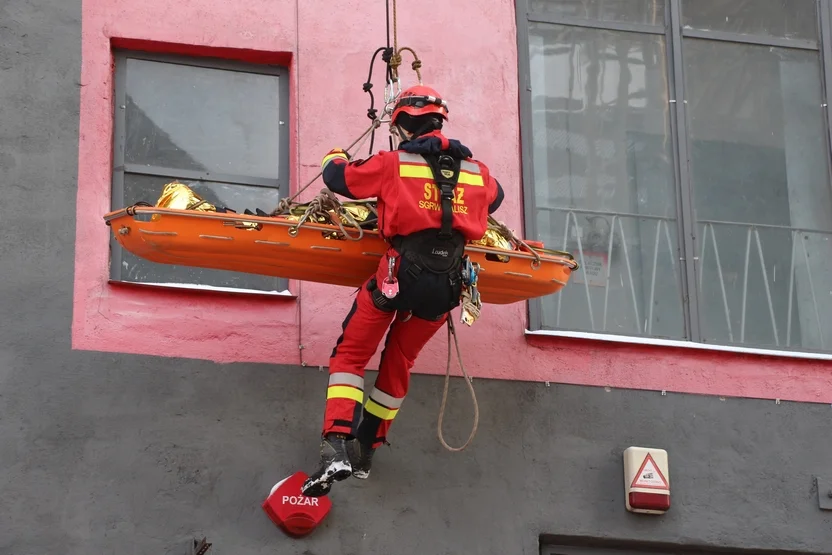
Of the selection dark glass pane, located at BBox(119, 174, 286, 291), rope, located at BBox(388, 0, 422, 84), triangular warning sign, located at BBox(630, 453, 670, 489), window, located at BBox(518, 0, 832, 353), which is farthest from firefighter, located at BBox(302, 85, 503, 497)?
triangular warning sign, located at BBox(630, 453, 670, 489)

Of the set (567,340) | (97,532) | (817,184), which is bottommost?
(97,532)

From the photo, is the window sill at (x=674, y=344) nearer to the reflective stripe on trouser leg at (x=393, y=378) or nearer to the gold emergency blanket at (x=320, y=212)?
the gold emergency blanket at (x=320, y=212)

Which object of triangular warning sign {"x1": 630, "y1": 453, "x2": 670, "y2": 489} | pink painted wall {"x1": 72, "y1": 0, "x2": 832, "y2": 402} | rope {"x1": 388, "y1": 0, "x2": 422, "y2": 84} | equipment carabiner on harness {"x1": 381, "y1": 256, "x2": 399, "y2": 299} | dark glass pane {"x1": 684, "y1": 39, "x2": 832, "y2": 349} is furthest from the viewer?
dark glass pane {"x1": 684, "y1": 39, "x2": 832, "y2": 349}

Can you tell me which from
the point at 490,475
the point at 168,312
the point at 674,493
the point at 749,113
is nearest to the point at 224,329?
the point at 168,312

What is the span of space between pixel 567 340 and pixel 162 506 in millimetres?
2560

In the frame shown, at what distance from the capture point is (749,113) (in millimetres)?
10484

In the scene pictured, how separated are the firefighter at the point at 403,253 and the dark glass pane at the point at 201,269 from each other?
41.7 inches

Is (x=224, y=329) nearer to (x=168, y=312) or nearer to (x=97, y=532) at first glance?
(x=168, y=312)

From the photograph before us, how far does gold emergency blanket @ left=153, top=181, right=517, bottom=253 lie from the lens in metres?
8.33

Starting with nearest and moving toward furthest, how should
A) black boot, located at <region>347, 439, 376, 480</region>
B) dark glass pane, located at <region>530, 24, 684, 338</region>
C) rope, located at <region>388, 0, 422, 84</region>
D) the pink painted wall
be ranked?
1. black boot, located at <region>347, 439, 376, 480</region>
2. the pink painted wall
3. rope, located at <region>388, 0, 422, 84</region>
4. dark glass pane, located at <region>530, 24, 684, 338</region>

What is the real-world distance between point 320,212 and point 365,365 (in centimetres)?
83

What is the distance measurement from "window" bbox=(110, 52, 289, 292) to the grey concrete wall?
42cm

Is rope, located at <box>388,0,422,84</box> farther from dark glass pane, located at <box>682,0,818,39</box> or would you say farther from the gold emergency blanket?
dark glass pane, located at <box>682,0,818,39</box>

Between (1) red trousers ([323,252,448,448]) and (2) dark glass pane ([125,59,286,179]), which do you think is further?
(2) dark glass pane ([125,59,286,179])
